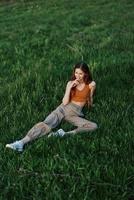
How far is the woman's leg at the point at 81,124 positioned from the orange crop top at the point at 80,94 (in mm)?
430

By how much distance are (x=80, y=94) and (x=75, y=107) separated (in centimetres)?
26

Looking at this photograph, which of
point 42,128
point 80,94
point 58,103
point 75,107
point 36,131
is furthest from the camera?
point 58,103

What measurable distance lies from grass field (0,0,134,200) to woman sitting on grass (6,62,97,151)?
0.16 meters

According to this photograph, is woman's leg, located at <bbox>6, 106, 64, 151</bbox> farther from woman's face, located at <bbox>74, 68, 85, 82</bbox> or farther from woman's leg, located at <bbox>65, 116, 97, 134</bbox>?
woman's face, located at <bbox>74, 68, 85, 82</bbox>

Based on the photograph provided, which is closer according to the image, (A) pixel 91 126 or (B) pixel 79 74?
(A) pixel 91 126

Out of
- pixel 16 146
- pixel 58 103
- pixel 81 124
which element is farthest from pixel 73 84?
pixel 16 146

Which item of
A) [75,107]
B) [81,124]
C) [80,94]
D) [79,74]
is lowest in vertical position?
[81,124]

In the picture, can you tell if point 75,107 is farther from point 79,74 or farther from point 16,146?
point 16,146

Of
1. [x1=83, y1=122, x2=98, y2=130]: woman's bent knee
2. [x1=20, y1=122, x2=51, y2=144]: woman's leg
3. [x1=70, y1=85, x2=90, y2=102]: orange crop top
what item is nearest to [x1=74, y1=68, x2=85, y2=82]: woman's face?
[x1=70, y1=85, x2=90, y2=102]: orange crop top

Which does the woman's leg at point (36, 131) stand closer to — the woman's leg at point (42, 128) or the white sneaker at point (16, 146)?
the woman's leg at point (42, 128)

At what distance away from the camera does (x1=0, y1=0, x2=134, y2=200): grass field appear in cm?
638

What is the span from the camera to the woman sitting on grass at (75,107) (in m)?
8.05

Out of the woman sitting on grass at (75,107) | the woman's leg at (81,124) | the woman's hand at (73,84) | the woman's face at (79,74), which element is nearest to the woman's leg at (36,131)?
the woman sitting on grass at (75,107)

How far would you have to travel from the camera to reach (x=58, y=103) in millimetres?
9336
